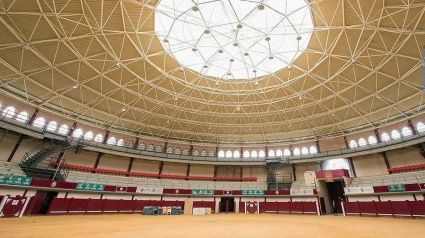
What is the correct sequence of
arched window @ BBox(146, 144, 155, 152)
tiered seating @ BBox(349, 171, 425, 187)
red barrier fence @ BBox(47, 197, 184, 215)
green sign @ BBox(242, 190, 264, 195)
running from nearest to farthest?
red barrier fence @ BBox(47, 197, 184, 215) < tiered seating @ BBox(349, 171, 425, 187) < green sign @ BBox(242, 190, 264, 195) < arched window @ BBox(146, 144, 155, 152)

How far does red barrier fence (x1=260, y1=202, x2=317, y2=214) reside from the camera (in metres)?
29.5

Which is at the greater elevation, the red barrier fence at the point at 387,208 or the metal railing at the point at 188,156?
the metal railing at the point at 188,156

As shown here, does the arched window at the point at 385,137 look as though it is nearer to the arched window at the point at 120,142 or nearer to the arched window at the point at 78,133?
the arched window at the point at 120,142

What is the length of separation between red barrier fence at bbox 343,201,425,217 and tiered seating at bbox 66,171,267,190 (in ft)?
44.7

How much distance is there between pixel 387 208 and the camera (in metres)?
22.8

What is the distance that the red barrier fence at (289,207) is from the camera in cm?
2950

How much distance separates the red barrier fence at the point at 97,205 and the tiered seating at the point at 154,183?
307 cm

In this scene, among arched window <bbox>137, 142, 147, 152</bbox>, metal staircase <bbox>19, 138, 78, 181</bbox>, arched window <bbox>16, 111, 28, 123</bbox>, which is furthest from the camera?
arched window <bbox>137, 142, 147, 152</bbox>

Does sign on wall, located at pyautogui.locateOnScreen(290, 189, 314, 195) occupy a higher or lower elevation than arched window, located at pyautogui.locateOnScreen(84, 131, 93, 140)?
lower

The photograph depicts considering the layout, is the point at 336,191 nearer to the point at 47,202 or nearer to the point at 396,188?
the point at 396,188

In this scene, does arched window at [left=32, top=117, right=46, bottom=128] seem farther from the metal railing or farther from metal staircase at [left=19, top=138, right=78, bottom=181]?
metal staircase at [left=19, top=138, right=78, bottom=181]

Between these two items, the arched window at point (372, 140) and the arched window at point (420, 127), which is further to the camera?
the arched window at point (372, 140)

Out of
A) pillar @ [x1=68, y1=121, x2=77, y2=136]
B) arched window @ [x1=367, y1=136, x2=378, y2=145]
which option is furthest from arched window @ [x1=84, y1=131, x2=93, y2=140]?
arched window @ [x1=367, y1=136, x2=378, y2=145]

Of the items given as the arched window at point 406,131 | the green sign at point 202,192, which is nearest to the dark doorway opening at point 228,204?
the green sign at point 202,192
